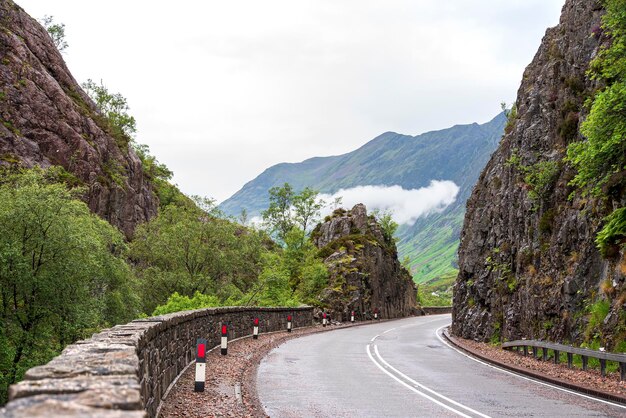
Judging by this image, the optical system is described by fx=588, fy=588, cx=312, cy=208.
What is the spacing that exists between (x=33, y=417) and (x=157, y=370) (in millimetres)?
7030

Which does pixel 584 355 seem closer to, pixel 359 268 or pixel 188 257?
pixel 188 257

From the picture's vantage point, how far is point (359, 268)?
190ft

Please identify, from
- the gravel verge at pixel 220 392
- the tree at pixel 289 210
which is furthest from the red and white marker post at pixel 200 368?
the tree at pixel 289 210

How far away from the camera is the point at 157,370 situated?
982 cm

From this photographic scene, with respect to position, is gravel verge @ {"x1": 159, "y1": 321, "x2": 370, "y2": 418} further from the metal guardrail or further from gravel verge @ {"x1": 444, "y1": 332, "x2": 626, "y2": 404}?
the metal guardrail

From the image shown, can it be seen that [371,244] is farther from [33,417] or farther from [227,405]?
[33,417]

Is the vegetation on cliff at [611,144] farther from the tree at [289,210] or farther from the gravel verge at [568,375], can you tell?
the tree at [289,210]

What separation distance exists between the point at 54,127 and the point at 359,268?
102ft

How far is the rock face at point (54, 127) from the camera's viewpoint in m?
49.4

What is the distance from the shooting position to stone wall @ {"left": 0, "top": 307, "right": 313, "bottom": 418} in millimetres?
3381

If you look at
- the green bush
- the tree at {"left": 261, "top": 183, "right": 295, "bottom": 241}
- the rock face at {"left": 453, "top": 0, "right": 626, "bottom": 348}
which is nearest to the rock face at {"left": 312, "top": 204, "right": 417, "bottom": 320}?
the tree at {"left": 261, "top": 183, "right": 295, "bottom": 241}

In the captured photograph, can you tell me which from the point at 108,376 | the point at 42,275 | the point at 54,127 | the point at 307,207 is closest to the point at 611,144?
the point at 108,376

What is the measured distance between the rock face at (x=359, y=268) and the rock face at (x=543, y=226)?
59.9 ft

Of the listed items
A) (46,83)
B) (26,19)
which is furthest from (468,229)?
(26,19)
